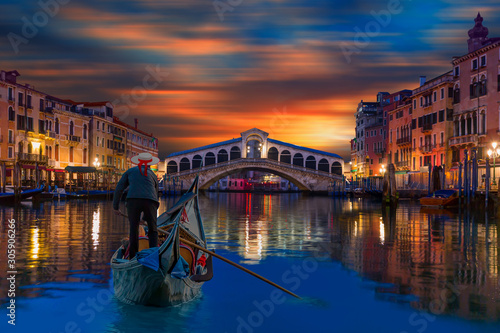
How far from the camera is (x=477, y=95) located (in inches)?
1367

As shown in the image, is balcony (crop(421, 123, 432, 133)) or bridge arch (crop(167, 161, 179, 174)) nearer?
balcony (crop(421, 123, 432, 133))

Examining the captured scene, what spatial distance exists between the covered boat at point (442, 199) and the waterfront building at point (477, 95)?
6.61 m

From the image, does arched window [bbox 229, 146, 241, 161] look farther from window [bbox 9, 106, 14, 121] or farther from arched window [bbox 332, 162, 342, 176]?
window [bbox 9, 106, 14, 121]

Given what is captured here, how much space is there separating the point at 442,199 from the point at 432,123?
51.5 feet

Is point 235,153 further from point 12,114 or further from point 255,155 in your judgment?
point 12,114

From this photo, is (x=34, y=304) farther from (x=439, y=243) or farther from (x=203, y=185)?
(x=203, y=185)

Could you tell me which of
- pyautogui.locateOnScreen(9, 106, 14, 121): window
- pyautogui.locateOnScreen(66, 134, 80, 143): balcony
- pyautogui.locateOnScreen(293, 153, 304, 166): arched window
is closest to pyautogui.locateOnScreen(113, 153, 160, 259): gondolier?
pyautogui.locateOnScreen(9, 106, 14, 121): window

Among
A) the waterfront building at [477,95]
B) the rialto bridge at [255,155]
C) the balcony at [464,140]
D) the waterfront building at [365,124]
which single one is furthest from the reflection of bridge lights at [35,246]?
the rialto bridge at [255,155]

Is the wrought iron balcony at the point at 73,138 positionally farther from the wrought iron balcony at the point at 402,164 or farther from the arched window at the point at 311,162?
the arched window at the point at 311,162

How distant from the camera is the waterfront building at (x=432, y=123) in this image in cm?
3956

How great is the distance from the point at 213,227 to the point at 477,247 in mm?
7427

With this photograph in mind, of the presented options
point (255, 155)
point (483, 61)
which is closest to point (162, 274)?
point (483, 61)

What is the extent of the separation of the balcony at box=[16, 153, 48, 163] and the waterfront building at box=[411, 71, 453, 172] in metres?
28.5

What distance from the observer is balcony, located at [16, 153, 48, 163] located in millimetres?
38866
